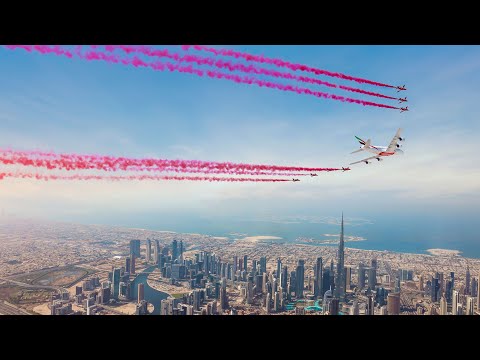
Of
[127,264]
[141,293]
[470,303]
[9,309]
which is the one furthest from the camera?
[127,264]

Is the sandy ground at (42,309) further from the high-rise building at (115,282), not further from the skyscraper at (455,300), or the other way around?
the skyscraper at (455,300)

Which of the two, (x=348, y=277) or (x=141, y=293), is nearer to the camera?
(x=141, y=293)

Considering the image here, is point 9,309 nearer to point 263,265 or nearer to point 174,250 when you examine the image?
point 174,250

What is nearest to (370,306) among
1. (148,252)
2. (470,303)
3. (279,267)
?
(470,303)
